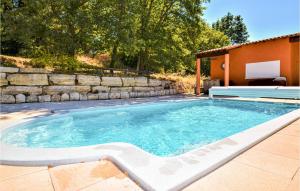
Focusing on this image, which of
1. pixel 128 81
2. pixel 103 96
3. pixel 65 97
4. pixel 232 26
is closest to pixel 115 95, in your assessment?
pixel 103 96

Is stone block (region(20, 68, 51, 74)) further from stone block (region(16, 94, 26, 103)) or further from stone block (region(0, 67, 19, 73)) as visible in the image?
stone block (region(16, 94, 26, 103))

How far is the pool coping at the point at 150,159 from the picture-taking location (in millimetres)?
1871

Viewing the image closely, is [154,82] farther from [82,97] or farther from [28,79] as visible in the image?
[28,79]

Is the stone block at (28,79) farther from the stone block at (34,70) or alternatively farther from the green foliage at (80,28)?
the green foliage at (80,28)

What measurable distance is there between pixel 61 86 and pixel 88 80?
1.23 m

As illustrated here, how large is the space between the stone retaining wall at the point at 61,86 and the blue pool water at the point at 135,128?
2.79 meters

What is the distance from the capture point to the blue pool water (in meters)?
Answer: 4.17

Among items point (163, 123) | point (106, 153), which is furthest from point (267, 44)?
point (106, 153)

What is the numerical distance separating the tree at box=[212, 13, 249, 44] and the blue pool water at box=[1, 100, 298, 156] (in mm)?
38516

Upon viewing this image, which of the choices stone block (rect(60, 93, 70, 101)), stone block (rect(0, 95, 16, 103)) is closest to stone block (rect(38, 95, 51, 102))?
stone block (rect(60, 93, 70, 101))

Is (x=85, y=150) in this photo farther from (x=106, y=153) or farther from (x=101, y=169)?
(x=101, y=169)

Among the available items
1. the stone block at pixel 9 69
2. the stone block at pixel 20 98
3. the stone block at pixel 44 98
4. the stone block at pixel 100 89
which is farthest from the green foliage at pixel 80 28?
the stone block at pixel 20 98

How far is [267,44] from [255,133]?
1127 cm

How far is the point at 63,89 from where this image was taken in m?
8.73
